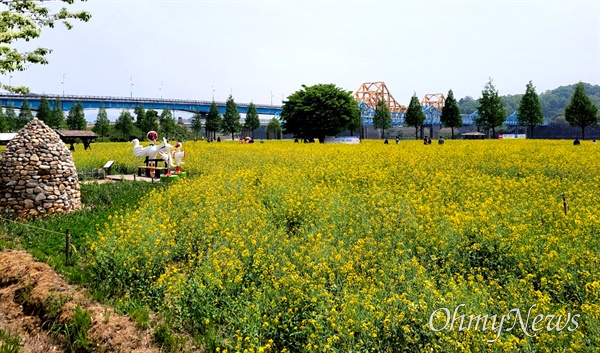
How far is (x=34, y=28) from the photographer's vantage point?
1496 cm

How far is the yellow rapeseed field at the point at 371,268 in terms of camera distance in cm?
527

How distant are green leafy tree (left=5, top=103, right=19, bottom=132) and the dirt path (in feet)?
228

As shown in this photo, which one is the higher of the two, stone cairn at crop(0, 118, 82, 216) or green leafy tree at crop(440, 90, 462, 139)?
green leafy tree at crop(440, 90, 462, 139)

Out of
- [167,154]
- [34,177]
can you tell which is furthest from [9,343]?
[167,154]

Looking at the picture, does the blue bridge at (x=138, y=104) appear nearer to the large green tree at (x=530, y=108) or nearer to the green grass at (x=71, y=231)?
the large green tree at (x=530, y=108)

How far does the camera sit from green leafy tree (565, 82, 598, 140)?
5472cm

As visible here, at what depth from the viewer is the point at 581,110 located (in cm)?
5497

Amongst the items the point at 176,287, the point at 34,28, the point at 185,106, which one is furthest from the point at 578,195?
the point at 185,106

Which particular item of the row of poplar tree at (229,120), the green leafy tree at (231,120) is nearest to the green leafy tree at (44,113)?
the row of poplar tree at (229,120)

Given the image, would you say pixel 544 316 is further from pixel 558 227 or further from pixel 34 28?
pixel 34 28

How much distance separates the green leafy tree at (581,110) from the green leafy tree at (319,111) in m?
29.1

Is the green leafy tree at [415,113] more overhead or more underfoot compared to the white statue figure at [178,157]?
more overhead

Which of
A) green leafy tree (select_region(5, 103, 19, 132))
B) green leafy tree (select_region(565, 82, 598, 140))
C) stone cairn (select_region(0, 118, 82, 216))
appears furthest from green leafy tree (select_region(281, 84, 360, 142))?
green leafy tree (select_region(5, 103, 19, 132))

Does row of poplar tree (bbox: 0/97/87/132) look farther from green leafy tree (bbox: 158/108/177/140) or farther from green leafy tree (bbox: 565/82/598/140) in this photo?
green leafy tree (bbox: 565/82/598/140)
